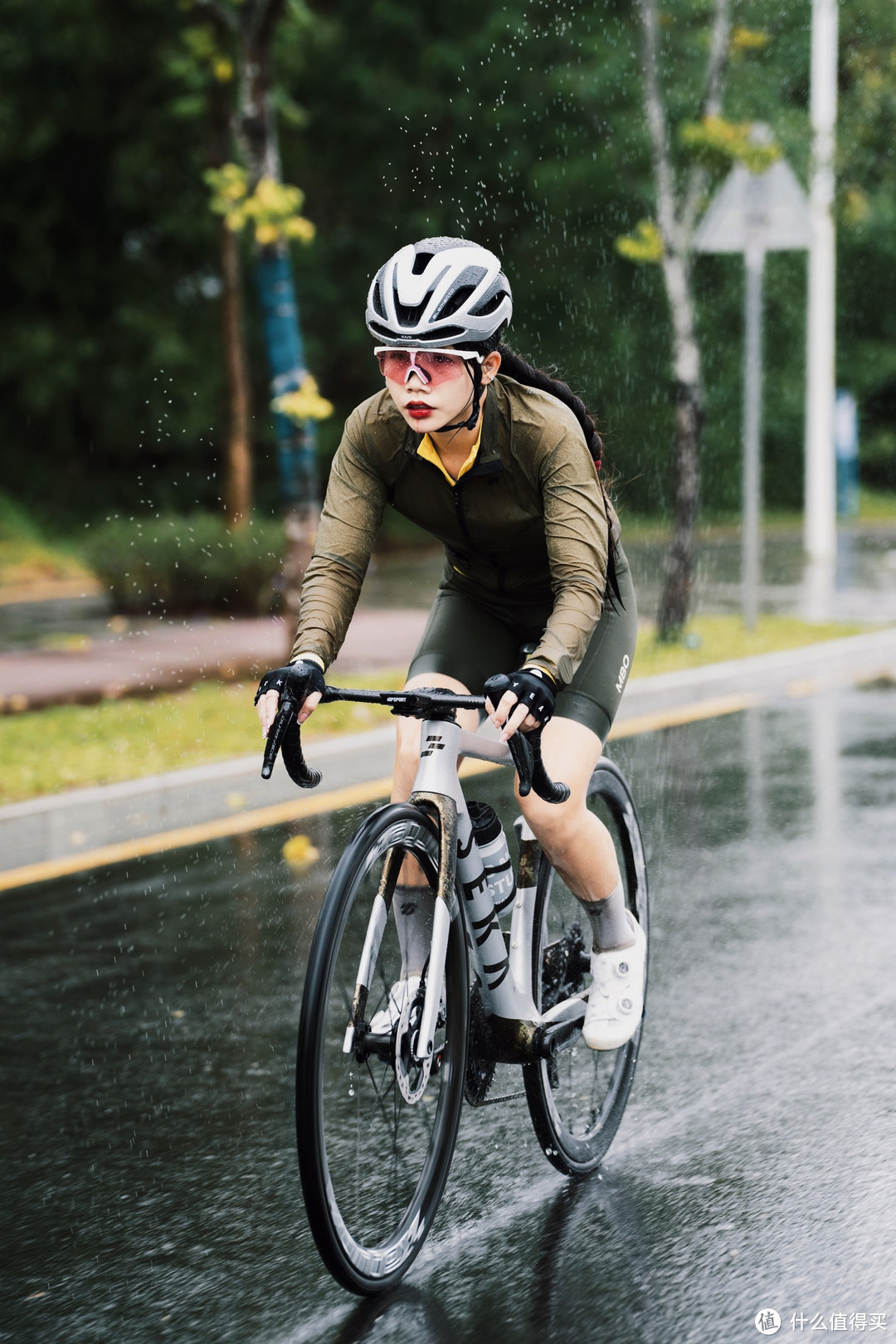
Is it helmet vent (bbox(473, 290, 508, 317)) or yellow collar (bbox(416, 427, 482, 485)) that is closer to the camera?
helmet vent (bbox(473, 290, 508, 317))

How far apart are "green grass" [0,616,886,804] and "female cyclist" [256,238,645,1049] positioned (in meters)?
4.30

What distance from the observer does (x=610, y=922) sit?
4.00 m

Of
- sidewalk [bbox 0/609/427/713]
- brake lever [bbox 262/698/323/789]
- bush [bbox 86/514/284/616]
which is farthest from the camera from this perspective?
bush [bbox 86/514/284/616]

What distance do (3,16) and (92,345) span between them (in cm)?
502

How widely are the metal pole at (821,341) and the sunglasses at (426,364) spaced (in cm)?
1529

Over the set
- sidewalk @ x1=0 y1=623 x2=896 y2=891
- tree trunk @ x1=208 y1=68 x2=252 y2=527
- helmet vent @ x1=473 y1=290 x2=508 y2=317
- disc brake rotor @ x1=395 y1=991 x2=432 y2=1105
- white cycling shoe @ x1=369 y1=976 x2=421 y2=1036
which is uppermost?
helmet vent @ x1=473 y1=290 x2=508 y2=317

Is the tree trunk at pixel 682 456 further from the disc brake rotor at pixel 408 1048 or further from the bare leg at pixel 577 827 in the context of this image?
the disc brake rotor at pixel 408 1048

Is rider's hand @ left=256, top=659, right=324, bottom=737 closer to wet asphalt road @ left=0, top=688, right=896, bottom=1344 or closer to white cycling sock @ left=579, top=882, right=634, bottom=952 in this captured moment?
white cycling sock @ left=579, top=882, right=634, bottom=952

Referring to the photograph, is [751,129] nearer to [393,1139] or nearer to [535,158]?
[393,1139]

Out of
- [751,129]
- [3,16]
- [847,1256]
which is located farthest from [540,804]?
[3,16]

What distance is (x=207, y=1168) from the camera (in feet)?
13.3

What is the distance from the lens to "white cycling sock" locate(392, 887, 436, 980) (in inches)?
136

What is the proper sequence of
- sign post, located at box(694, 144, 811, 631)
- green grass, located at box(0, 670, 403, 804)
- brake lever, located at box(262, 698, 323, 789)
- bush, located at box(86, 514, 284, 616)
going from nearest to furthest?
brake lever, located at box(262, 698, 323, 789) < green grass, located at box(0, 670, 403, 804) < sign post, located at box(694, 144, 811, 631) < bush, located at box(86, 514, 284, 616)

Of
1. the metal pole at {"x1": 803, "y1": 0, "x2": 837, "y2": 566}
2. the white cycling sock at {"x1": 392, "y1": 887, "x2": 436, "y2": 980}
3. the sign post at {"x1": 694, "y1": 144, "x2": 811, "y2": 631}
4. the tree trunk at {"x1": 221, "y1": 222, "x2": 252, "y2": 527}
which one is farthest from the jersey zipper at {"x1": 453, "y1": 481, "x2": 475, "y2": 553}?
the tree trunk at {"x1": 221, "y1": 222, "x2": 252, "y2": 527}
